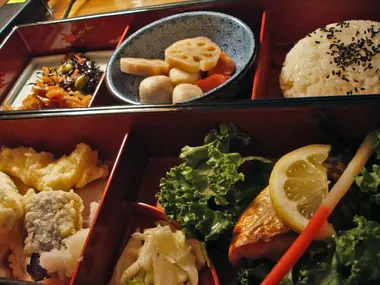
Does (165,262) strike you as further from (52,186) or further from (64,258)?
(52,186)

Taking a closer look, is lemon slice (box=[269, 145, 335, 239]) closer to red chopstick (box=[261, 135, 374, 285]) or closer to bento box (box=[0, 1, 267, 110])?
red chopstick (box=[261, 135, 374, 285])

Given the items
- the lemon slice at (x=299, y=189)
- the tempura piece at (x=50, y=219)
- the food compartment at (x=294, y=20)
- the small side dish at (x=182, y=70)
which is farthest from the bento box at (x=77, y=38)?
the lemon slice at (x=299, y=189)

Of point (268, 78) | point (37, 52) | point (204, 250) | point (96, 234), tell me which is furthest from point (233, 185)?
point (37, 52)

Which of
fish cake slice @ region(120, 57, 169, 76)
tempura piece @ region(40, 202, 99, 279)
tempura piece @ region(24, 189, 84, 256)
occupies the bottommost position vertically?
tempura piece @ region(40, 202, 99, 279)

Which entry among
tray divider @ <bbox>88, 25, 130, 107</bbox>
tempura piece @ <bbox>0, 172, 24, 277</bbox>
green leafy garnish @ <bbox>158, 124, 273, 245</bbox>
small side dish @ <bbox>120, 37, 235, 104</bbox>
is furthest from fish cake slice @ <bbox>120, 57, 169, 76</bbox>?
tempura piece @ <bbox>0, 172, 24, 277</bbox>

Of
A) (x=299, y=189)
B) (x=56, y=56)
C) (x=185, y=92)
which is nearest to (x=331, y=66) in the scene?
(x=185, y=92)

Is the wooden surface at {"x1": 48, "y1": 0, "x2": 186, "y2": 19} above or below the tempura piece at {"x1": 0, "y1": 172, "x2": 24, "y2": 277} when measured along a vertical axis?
above
